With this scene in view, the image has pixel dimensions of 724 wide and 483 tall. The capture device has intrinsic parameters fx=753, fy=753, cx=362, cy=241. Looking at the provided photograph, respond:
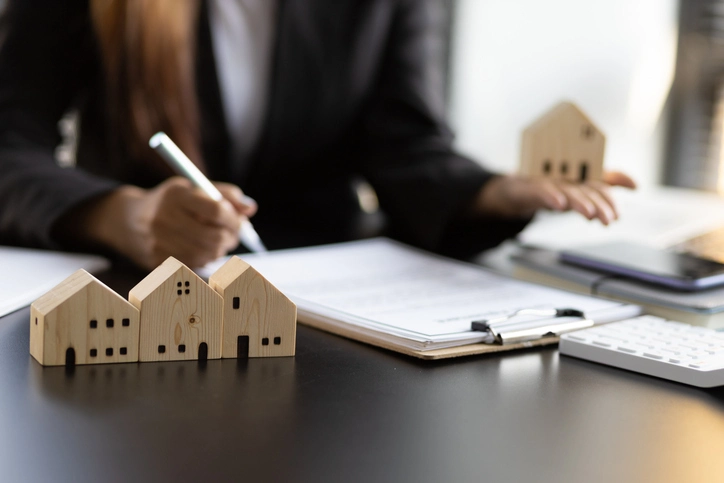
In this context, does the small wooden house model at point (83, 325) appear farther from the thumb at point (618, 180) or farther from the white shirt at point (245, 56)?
the white shirt at point (245, 56)

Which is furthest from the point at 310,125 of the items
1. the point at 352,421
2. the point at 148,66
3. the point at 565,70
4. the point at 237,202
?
the point at 565,70

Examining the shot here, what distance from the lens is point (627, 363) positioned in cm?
58

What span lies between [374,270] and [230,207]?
0.17 m

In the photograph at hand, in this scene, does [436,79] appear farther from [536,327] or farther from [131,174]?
[536,327]

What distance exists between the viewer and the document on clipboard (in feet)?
2.02

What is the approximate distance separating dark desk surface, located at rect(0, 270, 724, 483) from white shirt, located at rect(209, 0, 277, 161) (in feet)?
2.52

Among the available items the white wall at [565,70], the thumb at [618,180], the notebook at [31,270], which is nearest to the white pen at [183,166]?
the notebook at [31,270]

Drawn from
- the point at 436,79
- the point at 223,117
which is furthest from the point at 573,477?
the point at 436,79

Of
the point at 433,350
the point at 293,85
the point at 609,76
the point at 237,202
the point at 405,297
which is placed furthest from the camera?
the point at 609,76

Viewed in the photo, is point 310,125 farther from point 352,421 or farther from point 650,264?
point 352,421

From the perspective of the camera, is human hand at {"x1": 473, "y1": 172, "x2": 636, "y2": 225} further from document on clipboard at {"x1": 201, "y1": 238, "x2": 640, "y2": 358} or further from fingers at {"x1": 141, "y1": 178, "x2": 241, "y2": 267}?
fingers at {"x1": 141, "y1": 178, "x2": 241, "y2": 267}

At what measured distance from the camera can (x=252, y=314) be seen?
564mm

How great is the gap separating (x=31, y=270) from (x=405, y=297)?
40 centimetres

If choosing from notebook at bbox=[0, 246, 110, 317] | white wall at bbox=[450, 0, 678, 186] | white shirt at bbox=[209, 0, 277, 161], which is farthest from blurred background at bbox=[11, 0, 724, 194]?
notebook at bbox=[0, 246, 110, 317]
